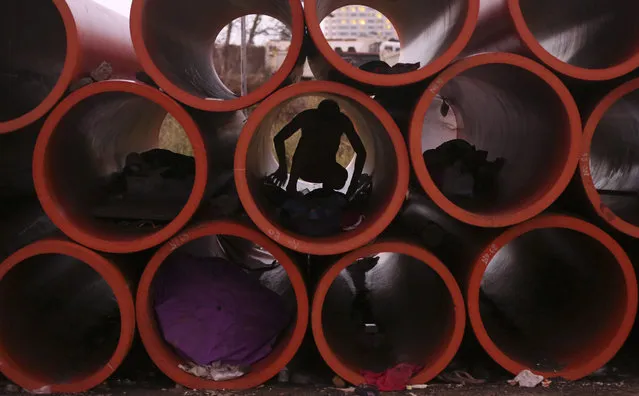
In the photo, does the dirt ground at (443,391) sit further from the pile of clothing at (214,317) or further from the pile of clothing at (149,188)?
the pile of clothing at (149,188)

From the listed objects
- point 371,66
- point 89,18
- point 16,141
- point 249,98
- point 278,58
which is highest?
point 278,58

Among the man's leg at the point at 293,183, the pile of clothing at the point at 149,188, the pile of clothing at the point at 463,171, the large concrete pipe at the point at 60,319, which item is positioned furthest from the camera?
the man's leg at the point at 293,183

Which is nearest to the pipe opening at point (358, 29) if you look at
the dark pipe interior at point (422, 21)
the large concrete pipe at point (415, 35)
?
the dark pipe interior at point (422, 21)

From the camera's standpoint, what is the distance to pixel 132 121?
4328 mm

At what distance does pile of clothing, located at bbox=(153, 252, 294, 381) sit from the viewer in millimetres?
2820

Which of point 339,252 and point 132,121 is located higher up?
point 132,121

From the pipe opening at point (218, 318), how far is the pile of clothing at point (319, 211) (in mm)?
464

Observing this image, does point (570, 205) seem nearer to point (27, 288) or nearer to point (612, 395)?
point (612, 395)

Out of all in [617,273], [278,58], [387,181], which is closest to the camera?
[617,273]

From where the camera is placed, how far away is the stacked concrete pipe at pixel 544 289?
2.76 m

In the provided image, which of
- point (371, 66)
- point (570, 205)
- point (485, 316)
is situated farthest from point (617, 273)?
point (371, 66)

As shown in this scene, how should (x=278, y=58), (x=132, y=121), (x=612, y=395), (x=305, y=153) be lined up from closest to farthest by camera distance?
(x=612, y=395) < (x=305, y=153) < (x=132, y=121) < (x=278, y=58)

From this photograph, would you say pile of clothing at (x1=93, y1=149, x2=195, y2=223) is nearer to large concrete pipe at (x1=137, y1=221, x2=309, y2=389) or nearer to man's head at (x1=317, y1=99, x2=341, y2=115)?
large concrete pipe at (x1=137, y1=221, x2=309, y2=389)

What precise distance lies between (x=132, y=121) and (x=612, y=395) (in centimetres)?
378
